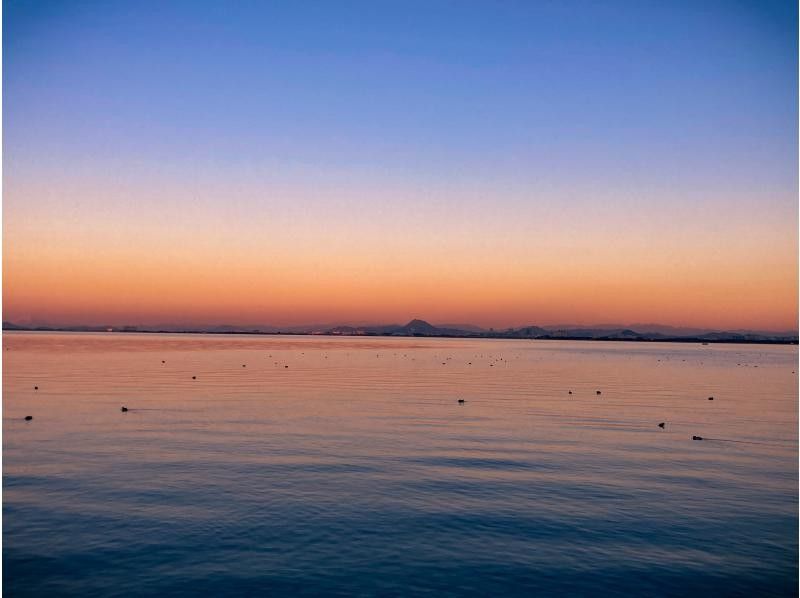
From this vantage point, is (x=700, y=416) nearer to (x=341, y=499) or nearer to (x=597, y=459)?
(x=597, y=459)

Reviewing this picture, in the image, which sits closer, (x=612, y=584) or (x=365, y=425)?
(x=612, y=584)

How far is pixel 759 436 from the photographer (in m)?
34.4

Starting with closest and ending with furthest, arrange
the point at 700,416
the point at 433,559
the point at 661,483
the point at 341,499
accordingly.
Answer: the point at 433,559
the point at 341,499
the point at 661,483
the point at 700,416

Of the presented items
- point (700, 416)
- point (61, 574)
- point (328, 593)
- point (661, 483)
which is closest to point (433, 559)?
point (328, 593)

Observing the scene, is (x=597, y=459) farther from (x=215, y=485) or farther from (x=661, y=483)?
(x=215, y=485)

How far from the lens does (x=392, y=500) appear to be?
20.6 metres

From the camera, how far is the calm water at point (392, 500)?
14977mm

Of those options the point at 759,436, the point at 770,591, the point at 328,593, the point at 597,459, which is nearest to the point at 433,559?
the point at 328,593

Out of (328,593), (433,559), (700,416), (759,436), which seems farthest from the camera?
(700,416)

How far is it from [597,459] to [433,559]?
13.9 metres

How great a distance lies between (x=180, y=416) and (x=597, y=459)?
2358 cm

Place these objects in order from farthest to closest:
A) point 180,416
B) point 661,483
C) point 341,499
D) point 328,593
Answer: point 180,416 → point 661,483 → point 341,499 → point 328,593

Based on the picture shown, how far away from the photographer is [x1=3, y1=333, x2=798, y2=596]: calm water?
15.0m

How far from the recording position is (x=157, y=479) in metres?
22.9
